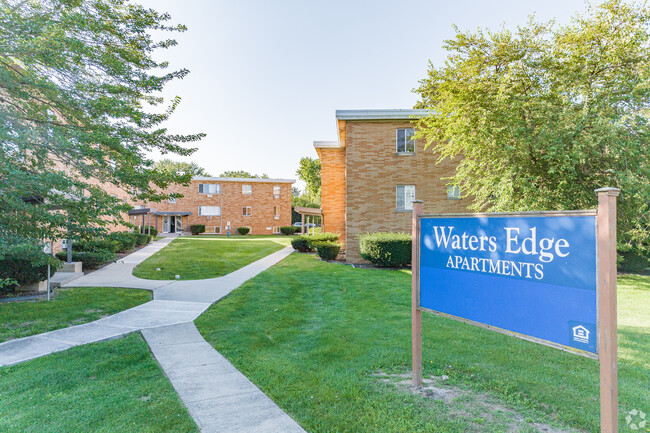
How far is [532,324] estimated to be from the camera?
9.23 ft

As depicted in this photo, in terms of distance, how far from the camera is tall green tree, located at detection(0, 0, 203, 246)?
19.0ft

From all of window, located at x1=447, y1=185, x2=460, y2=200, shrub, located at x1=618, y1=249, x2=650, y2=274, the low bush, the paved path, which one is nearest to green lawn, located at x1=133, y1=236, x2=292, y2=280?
the paved path

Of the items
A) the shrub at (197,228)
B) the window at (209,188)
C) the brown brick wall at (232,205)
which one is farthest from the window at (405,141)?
the shrub at (197,228)

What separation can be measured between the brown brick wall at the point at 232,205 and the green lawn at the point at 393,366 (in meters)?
32.7

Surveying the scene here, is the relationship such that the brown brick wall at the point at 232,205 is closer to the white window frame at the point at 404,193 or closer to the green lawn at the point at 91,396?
the white window frame at the point at 404,193

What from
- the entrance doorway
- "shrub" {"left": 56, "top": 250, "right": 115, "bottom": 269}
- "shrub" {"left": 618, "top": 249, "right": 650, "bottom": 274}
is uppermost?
the entrance doorway

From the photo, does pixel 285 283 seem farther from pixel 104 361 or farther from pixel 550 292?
pixel 550 292

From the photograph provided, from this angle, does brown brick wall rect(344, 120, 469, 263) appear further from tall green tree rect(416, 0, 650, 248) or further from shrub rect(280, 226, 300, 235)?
shrub rect(280, 226, 300, 235)

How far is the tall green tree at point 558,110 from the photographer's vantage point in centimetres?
1124

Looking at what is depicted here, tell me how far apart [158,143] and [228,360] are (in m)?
6.67

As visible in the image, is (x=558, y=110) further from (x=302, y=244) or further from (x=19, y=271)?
(x=19, y=271)

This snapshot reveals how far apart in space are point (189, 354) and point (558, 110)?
45.8 ft

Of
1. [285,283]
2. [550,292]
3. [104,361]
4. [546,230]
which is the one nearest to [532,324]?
[550,292]

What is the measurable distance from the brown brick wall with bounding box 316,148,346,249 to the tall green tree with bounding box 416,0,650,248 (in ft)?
27.9
